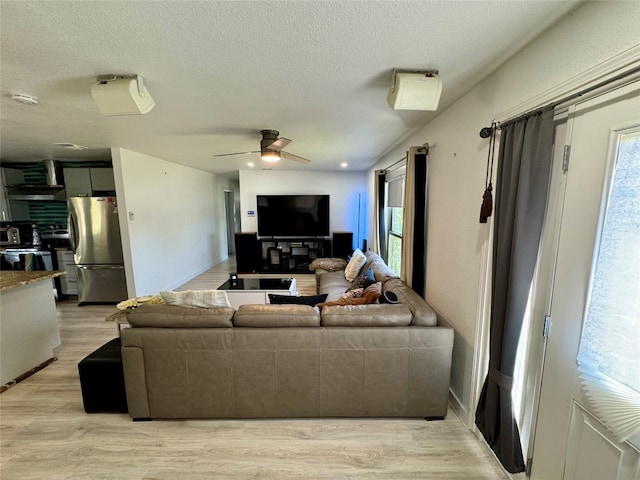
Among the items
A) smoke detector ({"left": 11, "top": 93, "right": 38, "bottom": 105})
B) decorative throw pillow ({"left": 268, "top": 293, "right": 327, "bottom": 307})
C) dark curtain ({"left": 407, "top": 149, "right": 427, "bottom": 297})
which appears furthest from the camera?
dark curtain ({"left": 407, "top": 149, "right": 427, "bottom": 297})

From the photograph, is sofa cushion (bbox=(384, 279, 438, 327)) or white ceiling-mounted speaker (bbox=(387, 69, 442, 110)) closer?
white ceiling-mounted speaker (bbox=(387, 69, 442, 110))

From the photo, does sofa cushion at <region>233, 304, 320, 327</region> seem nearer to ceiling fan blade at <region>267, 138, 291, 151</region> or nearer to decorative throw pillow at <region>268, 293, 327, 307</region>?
decorative throw pillow at <region>268, 293, 327, 307</region>

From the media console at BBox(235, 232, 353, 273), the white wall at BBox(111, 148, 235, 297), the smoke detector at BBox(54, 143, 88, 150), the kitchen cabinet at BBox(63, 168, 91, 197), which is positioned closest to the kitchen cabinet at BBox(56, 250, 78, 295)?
the kitchen cabinet at BBox(63, 168, 91, 197)

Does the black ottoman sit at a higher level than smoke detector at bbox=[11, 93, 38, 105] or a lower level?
lower

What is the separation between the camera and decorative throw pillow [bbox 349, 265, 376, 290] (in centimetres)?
310

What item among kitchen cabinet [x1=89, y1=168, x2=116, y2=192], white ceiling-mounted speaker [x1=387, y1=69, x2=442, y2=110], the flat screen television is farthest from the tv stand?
white ceiling-mounted speaker [x1=387, y1=69, x2=442, y2=110]

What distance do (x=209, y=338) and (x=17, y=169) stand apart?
231 inches

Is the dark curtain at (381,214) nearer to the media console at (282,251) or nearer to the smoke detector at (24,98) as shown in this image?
the media console at (282,251)

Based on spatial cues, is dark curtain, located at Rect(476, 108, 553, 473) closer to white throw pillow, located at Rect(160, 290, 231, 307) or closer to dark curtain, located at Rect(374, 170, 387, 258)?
white throw pillow, located at Rect(160, 290, 231, 307)

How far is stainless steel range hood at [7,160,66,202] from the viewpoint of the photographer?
454cm

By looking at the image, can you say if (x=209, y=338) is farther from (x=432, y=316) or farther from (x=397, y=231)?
(x=397, y=231)

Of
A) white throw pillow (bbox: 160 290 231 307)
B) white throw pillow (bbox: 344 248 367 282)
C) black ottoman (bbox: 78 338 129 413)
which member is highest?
white throw pillow (bbox: 160 290 231 307)

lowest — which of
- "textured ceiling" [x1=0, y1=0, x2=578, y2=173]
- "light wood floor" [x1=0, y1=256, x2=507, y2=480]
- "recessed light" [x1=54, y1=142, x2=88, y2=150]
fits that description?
"light wood floor" [x1=0, y1=256, x2=507, y2=480]

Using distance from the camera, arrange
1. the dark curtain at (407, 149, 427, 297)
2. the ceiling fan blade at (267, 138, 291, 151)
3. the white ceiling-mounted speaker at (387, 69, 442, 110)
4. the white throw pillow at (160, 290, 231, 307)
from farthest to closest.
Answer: the ceiling fan blade at (267, 138, 291, 151) → the dark curtain at (407, 149, 427, 297) → the white throw pillow at (160, 290, 231, 307) → the white ceiling-mounted speaker at (387, 69, 442, 110)
